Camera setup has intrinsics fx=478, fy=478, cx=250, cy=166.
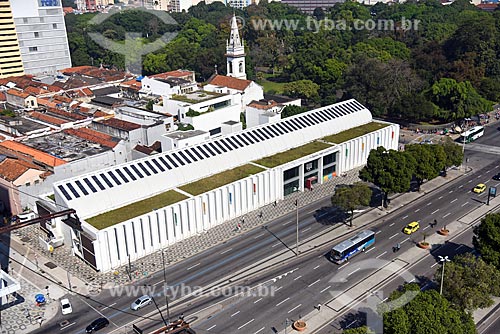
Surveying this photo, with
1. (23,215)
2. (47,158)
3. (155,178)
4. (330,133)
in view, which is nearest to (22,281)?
(23,215)

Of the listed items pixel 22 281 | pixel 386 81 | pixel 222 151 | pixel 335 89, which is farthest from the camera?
pixel 335 89

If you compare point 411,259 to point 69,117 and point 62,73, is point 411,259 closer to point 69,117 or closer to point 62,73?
Result: point 69,117

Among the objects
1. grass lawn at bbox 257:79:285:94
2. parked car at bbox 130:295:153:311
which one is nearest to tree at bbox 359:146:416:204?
parked car at bbox 130:295:153:311

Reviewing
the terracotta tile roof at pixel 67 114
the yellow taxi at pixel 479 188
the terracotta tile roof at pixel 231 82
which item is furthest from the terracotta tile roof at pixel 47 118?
the yellow taxi at pixel 479 188

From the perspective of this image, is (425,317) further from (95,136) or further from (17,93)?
(17,93)

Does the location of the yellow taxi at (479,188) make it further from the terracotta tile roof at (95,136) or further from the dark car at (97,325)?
the terracotta tile roof at (95,136)

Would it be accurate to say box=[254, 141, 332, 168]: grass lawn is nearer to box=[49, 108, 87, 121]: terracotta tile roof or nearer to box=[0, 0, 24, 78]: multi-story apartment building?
box=[49, 108, 87, 121]: terracotta tile roof
